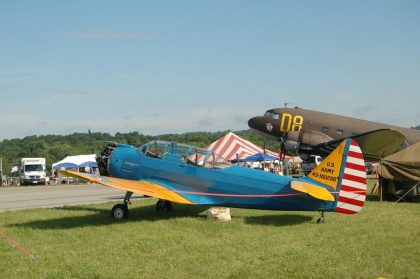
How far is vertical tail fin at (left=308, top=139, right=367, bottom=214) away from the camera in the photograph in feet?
32.4

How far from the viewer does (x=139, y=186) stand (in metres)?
11.0

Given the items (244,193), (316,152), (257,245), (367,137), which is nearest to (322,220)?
(244,193)

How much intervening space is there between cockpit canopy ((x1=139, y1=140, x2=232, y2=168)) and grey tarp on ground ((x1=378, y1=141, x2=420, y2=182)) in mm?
6393

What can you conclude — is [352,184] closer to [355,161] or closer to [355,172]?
[355,172]

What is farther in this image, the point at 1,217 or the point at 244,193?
the point at 1,217

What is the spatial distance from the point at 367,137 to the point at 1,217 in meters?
14.8

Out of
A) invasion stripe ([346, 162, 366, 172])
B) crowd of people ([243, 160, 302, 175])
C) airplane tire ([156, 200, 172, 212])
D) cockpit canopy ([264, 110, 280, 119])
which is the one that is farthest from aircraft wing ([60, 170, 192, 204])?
crowd of people ([243, 160, 302, 175])

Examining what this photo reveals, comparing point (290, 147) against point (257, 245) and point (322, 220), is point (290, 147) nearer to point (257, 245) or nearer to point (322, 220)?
point (322, 220)

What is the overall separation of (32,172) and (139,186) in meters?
30.5

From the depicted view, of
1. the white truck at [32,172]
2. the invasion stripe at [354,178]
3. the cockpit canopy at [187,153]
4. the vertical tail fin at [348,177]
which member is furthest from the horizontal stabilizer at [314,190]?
the white truck at [32,172]

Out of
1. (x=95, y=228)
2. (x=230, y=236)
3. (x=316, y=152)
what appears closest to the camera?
(x=230, y=236)

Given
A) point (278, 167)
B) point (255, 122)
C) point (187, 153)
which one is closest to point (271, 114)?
point (255, 122)

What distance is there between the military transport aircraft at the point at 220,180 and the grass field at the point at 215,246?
1.58 feet

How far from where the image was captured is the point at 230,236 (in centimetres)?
887
